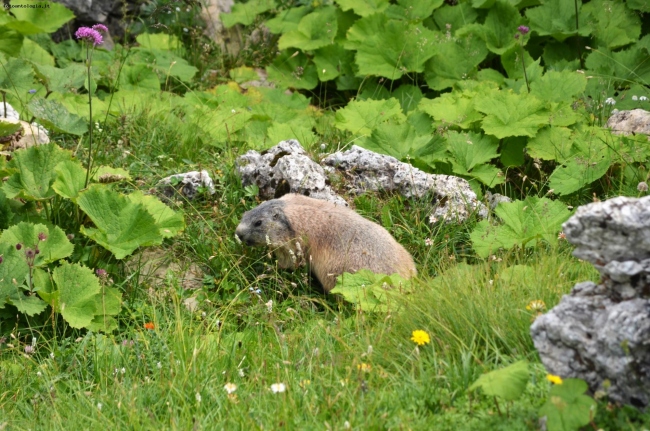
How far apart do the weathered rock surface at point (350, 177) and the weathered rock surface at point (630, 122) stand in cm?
161

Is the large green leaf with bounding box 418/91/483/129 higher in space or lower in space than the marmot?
higher

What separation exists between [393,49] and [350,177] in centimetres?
226

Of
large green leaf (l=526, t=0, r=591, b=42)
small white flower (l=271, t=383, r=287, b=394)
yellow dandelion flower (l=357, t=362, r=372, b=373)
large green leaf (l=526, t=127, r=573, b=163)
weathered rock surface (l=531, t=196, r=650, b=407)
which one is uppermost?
weathered rock surface (l=531, t=196, r=650, b=407)

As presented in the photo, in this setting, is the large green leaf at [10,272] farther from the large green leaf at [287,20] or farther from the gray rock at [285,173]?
the large green leaf at [287,20]

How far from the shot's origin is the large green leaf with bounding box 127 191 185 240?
20.2 ft

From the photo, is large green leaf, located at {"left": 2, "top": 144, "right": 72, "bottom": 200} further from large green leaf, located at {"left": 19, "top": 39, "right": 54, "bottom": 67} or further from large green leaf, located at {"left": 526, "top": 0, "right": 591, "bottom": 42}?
large green leaf, located at {"left": 526, "top": 0, "right": 591, "bottom": 42}

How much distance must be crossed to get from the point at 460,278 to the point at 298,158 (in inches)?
92.1

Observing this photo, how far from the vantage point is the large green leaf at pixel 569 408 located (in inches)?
128

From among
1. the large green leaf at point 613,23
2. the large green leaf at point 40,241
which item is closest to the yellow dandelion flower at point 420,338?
the large green leaf at point 40,241

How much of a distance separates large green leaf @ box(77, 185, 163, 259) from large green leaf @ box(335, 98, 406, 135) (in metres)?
2.50

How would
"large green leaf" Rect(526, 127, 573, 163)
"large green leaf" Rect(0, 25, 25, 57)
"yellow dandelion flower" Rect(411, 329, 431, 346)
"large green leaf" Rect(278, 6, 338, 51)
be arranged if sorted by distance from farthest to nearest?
"large green leaf" Rect(278, 6, 338, 51) < "large green leaf" Rect(0, 25, 25, 57) < "large green leaf" Rect(526, 127, 573, 163) < "yellow dandelion flower" Rect(411, 329, 431, 346)

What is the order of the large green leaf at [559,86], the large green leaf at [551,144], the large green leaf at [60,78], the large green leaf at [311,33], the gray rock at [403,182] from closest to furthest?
1. the gray rock at [403,182]
2. the large green leaf at [551,144]
3. the large green leaf at [559,86]
4. the large green leaf at [60,78]
5. the large green leaf at [311,33]

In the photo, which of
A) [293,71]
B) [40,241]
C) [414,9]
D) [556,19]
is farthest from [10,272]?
[556,19]

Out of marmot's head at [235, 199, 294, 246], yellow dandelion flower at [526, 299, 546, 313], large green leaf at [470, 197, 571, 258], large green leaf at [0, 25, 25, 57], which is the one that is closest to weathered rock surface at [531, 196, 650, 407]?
yellow dandelion flower at [526, 299, 546, 313]
